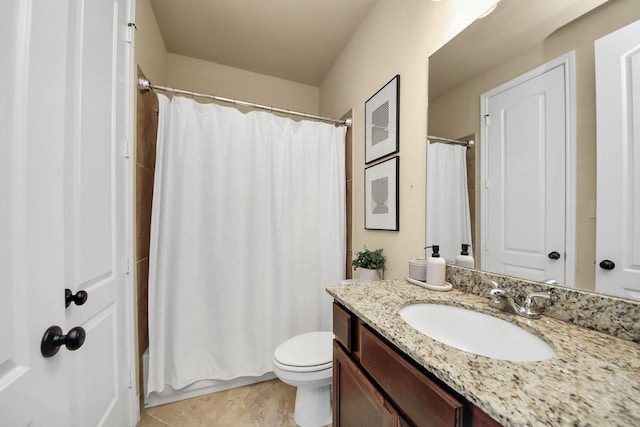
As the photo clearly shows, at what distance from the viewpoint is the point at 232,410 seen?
4.89 ft

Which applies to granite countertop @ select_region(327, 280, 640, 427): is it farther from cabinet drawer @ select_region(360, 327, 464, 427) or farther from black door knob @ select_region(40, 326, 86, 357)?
black door knob @ select_region(40, 326, 86, 357)

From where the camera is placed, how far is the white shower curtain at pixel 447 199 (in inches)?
42.9

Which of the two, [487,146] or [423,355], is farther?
[487,146]

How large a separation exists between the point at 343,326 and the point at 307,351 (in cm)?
57

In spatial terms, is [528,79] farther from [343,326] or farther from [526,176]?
[343,326]

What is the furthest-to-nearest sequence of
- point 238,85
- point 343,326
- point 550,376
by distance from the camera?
1. point 238,85
2. point 343,326
3. point 550,376

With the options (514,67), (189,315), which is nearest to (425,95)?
(514,67)

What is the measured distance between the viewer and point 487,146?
3.22 ft

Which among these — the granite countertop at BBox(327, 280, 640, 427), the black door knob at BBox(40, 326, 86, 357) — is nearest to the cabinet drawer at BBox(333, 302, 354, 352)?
the granite countertop at BBox(327, 280, 640, 427)

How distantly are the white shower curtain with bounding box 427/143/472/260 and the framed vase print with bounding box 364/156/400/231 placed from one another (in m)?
0.24

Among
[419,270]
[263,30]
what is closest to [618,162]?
[419,270]

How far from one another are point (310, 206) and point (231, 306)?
3.03 ft

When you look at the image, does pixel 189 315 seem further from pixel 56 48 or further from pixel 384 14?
pixel 384 14

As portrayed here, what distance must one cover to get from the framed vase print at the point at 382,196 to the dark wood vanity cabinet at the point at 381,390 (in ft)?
2.32
